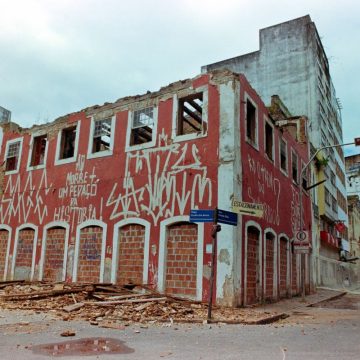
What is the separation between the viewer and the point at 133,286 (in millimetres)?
14555

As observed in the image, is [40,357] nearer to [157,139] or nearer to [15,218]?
[157,139]

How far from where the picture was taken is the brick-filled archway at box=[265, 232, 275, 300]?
1623 cm

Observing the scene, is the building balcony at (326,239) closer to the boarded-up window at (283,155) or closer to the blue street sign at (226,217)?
the boarded-up window at (283,155)

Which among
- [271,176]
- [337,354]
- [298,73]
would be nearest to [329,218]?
[298,73]

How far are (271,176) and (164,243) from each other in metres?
5.64

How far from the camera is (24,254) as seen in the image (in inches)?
753

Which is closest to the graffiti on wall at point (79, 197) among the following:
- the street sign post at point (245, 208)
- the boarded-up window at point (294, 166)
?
the street sign post at point (245, 208)

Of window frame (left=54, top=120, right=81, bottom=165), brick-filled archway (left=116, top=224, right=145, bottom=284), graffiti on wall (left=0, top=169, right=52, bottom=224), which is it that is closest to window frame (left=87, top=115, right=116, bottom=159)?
window frame (left=54, top=120, right=81, bottom=165)

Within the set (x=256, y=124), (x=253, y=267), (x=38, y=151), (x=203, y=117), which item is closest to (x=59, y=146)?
(x=38, y=151)

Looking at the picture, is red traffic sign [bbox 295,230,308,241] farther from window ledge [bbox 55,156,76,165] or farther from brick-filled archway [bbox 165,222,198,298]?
window ledge [bbox 55,156,76,165]

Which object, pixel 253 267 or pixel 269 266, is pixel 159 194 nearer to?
pixel 253 267

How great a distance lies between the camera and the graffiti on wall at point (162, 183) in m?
14.4

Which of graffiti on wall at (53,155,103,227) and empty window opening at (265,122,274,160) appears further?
A: empty window opening at (265,122,274,160)

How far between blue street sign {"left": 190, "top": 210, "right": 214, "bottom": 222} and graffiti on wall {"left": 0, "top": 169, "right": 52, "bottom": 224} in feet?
33.1
